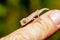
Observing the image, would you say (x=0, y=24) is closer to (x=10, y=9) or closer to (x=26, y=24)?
(x=10, y=9)

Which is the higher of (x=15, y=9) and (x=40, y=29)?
(x=15, y=9)

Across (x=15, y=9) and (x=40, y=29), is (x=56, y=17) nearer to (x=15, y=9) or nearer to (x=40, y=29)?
(x=40, y=29)

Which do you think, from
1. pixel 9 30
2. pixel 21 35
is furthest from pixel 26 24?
pixel 9 30

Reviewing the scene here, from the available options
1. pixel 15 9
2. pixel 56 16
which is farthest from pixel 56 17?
pixel 15 9

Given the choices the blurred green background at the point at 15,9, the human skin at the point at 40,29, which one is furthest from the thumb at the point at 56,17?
the blurred green background at the point at 15,9

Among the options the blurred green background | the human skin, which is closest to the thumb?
the human skin

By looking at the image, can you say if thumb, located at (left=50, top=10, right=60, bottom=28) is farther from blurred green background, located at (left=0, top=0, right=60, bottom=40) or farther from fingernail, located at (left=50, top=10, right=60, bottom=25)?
blurred green background, located at (left=0, top=0, right=60, bottom=40)
